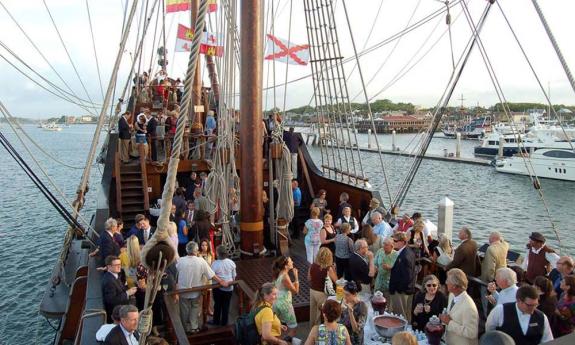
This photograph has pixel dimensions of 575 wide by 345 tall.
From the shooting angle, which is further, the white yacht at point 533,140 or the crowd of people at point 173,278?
the white yacht at point 533,140

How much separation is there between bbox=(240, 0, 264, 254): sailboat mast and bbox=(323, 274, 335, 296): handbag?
2614 mm

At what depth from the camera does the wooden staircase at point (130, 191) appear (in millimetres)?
9352

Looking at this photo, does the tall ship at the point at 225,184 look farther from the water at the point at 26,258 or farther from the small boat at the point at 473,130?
the small boat at the point at 473,130

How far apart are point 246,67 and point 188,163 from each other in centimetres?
404

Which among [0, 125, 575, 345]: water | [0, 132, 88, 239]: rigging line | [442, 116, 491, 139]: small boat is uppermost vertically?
[0, 132, 88, 239]: rigging line

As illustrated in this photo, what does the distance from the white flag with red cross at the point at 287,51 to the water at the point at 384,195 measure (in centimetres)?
804

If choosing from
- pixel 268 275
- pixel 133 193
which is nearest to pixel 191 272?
pixel 268 275

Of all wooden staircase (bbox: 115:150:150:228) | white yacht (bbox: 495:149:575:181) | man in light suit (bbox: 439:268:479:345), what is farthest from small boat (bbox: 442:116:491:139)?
man in light suit (bbox: 439:268:479:345)

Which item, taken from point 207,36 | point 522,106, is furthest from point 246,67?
point 522,106

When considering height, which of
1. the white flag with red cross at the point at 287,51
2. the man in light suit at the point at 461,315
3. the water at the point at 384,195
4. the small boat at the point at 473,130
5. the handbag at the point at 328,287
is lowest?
the water at the point at 384,195

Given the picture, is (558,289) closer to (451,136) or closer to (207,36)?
(207,36)

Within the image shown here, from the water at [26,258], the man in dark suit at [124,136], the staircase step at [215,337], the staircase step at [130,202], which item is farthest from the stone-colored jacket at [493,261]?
the water at [26,258]

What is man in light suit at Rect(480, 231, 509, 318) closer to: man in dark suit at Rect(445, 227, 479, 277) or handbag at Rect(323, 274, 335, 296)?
man in dark suit at Rect(445, 227, 479, 277)

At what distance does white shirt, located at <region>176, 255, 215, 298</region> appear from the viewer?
5.14m
